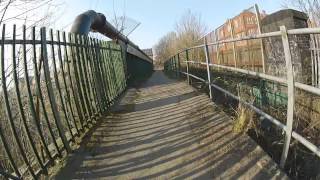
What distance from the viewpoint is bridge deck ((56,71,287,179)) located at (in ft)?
15.1

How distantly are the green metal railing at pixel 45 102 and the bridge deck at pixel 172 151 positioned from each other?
32 centimetres

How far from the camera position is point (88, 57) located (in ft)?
28.5

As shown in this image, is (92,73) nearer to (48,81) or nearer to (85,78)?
(85,78)

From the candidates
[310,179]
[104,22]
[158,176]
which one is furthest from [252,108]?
[104,22]

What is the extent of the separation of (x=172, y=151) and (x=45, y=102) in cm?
191

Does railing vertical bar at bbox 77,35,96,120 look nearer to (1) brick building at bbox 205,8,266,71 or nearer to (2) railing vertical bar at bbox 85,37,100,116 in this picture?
(2) railing vertical bar at bbox 85,37,100,116

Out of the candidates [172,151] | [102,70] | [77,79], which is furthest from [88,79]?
[172,151]

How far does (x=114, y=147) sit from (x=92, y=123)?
1799mm

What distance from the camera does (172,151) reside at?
5445 mm

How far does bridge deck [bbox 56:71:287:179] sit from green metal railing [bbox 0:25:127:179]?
325 mm

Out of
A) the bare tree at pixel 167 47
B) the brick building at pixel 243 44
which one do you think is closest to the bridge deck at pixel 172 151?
the brick building at pixel 243 44

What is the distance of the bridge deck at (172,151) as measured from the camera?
4.62m

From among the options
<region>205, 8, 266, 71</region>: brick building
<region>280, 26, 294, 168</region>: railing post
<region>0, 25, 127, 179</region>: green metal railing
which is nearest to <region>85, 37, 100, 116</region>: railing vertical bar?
<region>0, 25, 127, 179</region>: green metal railing

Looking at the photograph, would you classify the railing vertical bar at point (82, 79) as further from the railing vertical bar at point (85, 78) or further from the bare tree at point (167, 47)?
the bare tree at point (167, 47)
